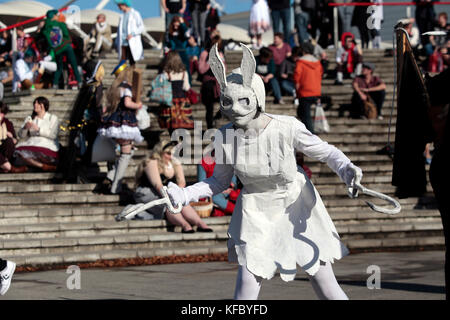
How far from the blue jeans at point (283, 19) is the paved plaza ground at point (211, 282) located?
8985 millimetres

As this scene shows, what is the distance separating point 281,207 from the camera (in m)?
5.92

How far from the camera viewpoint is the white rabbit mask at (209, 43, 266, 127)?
577 cm

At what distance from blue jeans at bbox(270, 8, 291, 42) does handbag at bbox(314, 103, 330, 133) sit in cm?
443

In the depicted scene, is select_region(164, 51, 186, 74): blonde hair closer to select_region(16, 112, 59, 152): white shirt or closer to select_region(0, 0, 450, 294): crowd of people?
select_region(0, 0, 450, 294): crowd of people

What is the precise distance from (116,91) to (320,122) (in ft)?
12.9

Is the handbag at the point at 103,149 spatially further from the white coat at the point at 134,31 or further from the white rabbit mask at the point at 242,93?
the white rabbit mask at the point at 242,93

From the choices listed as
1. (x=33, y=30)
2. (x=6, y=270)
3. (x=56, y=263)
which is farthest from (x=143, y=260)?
(x=33, y=30)

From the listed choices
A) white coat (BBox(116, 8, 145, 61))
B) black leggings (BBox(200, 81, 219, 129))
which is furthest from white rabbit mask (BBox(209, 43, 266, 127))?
white coat (BBox(116, 8, 145, 61))

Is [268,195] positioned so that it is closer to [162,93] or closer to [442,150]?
[442,150]

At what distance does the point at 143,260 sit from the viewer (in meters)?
11.9

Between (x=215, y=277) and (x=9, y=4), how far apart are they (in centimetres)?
1960

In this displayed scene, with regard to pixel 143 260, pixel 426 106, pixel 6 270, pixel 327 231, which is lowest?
pixel 143 260

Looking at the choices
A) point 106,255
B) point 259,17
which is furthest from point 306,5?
point 106,255
